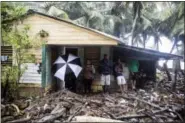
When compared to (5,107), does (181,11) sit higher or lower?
higher

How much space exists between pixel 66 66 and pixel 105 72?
0.97 metres

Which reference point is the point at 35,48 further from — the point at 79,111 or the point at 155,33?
the point at 155,33

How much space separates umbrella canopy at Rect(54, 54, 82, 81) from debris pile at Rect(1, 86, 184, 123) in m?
0.53

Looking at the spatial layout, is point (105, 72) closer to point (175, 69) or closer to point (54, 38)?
point (54, 38)

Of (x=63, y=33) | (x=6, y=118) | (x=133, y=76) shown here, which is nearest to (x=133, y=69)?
(x=133, y=76)

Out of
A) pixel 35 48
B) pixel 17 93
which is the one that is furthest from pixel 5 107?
pixel 35 48

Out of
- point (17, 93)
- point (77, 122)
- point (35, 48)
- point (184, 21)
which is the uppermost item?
point (184, 21)

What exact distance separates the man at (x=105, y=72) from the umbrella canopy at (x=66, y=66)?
0.62m

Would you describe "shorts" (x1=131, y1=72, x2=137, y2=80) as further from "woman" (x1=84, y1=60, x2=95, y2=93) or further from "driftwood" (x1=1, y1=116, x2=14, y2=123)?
"driftwood" (x1=1, y1=116, x2=14, y2=123)

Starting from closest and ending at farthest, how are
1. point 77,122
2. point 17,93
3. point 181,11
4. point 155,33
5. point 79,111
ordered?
point 77,122 → point 79,111 → point 181,11 → point 17,93 → point 155,33

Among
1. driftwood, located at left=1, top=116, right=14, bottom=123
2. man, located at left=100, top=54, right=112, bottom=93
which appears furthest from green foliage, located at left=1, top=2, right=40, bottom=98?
man, located at left=100, top=54, right=112, bottom=93

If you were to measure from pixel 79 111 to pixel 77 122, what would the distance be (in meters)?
0.34

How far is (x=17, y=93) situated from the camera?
5211mm

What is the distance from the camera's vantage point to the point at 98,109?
14.9ft
